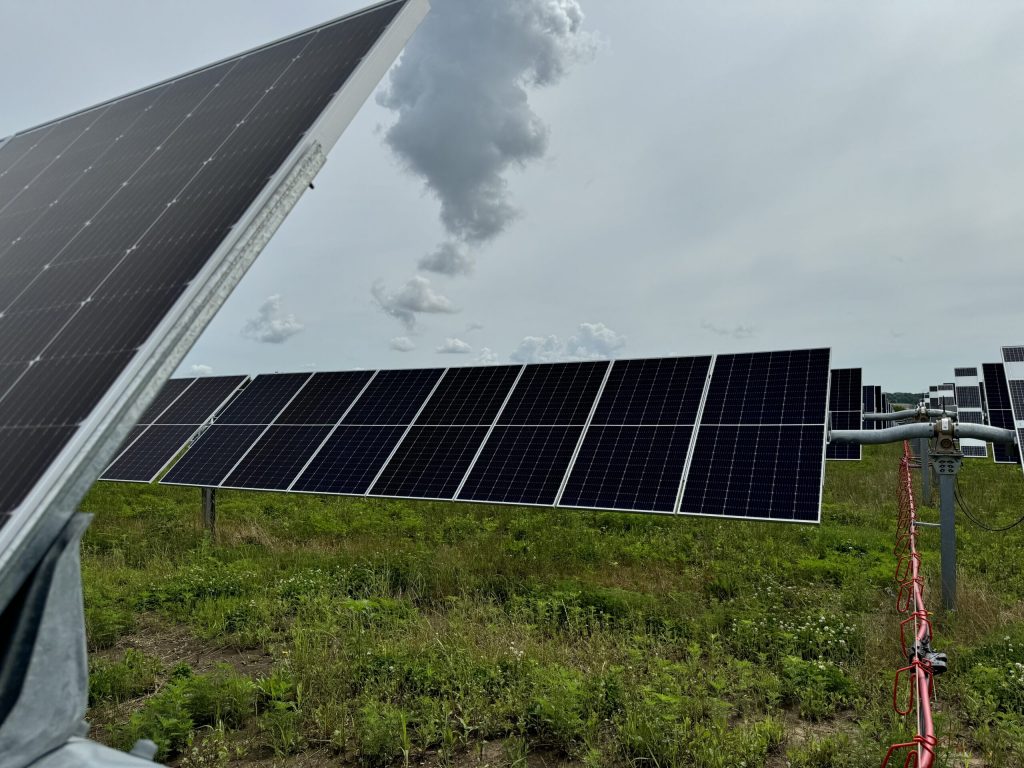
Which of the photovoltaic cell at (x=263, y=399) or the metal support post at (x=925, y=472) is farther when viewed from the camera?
the metal support post at (x=925, y=472)

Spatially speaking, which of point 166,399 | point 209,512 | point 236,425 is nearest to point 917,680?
point 209,512

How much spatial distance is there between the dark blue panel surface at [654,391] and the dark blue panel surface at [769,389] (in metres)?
0.33

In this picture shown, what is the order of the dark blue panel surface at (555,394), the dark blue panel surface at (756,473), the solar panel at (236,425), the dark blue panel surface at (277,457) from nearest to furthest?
the dark blue panel surface at (756,473)
the dark blue panel surface at (555,394)
the dark blue panel surface at (277,457)
the solar panel at (236,425)

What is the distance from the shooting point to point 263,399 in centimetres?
1781

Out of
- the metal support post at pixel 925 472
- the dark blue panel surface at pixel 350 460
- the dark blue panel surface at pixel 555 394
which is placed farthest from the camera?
the metal support post at pixel 925 472

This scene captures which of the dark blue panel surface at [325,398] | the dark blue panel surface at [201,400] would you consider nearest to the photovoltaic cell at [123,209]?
the dark blue panel surface at [325,398]

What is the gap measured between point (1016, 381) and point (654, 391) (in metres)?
7.12

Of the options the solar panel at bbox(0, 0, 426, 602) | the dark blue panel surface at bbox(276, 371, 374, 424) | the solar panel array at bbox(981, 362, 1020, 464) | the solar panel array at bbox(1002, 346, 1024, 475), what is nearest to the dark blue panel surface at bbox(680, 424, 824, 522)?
the solar panel array at bbox(1002, 346, 1024, 475)

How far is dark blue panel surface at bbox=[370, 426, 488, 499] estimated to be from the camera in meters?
11.6

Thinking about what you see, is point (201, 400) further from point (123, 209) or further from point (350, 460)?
point (123, 209)

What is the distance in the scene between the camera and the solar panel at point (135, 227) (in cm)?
271

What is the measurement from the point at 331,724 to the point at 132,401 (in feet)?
16.3

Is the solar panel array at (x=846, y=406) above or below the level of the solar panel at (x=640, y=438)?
above

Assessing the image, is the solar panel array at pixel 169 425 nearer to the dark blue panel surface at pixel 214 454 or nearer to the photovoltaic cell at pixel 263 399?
the photovoltaic cell at pixel 263 399
